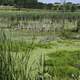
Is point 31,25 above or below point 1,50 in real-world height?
below

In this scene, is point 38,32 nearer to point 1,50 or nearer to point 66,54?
point 66,54

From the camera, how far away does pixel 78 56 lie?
16000mm

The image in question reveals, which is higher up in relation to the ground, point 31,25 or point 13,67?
point 13,67

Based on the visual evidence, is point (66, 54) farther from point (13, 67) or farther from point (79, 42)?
point (13, 67)

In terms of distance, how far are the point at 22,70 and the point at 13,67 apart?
0.41 ft

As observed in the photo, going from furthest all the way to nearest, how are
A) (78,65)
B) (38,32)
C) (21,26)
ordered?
1. (21,26)
2. (38,32)
3. (78,65)

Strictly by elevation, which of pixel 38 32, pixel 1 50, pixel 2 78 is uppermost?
pixel 1 50

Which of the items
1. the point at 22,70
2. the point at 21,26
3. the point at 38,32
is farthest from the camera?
the point at 21,26

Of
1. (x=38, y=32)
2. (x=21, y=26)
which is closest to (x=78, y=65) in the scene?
(x=38, y=32)

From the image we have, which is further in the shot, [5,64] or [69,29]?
[69,29]

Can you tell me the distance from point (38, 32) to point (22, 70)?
24020 mm

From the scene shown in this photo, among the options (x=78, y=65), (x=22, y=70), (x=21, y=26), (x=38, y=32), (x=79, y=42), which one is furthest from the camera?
(x=21, y=26)

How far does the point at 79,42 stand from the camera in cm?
2180

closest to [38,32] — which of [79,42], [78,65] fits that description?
[79,42]
